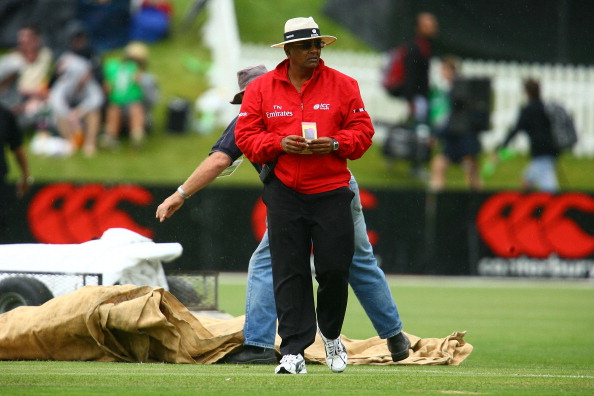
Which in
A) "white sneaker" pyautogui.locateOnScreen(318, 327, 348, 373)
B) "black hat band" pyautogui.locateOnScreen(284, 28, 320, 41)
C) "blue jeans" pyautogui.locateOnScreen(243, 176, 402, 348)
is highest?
"black hat band" pyautogui.locateOnScreen(284, 28, 320, 41)

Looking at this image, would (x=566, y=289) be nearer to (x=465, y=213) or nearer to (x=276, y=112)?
(x=465, y=213)

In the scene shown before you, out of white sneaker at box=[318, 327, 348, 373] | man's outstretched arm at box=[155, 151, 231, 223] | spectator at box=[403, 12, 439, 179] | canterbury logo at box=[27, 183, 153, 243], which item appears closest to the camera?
white sneaker at box=[318, 327, 348, 373]

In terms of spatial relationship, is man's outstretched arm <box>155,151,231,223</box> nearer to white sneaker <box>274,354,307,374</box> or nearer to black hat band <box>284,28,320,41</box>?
black hat band <box>284,28,320,41</box>

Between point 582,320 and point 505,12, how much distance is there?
17754mm

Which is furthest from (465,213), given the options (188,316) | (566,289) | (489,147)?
(188,316)

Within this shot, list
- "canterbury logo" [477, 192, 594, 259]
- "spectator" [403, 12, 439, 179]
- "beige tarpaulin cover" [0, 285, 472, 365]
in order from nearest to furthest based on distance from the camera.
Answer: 1. "beige tarpaulin cover" [0, 285, 472, 365]
2. "canterbury logo" [477, 192, 594, 259]
3. "spectator" [403, 12, 439, 179]

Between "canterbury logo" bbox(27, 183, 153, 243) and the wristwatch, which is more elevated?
the wristwatch

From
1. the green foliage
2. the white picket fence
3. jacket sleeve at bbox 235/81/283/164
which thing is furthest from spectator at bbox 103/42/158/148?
jacket sleeve at bbox 235/81/283/164

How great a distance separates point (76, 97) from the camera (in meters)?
24.5

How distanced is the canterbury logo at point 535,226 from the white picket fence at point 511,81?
879 cm

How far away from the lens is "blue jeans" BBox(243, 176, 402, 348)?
7328 millimetres

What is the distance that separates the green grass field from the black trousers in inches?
12.1

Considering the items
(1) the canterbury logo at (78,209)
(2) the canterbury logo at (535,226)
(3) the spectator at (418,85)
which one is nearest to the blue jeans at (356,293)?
(1) the canterbury logo at (78,209)

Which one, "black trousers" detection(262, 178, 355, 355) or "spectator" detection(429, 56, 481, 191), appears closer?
"black trousers" detection(262, 178, 355, 355)
